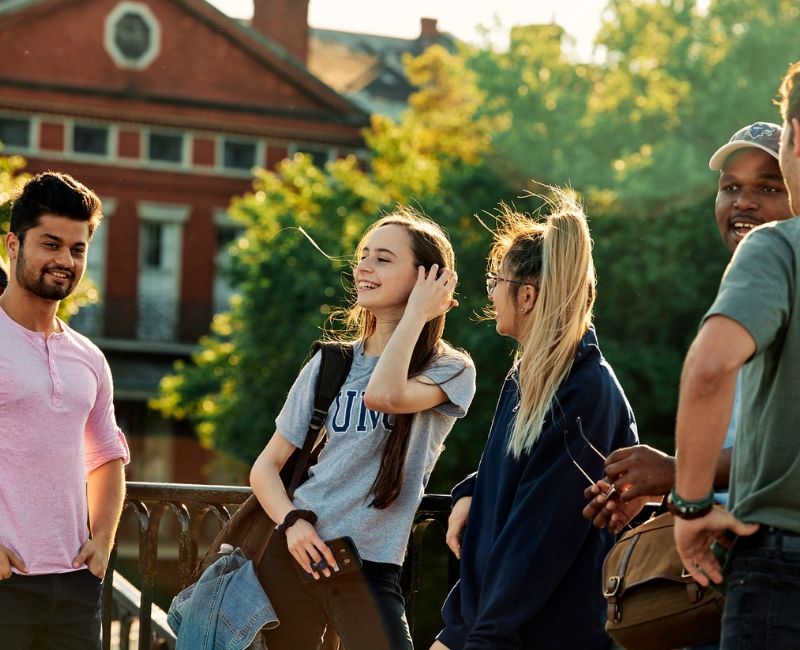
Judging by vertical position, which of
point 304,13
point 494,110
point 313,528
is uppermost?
point 304,13

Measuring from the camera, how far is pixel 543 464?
13.1ft

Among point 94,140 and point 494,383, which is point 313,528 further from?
point 94,140

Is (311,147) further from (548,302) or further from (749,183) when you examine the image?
(548,302)

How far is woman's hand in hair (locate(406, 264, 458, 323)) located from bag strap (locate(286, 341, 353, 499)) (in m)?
0.31

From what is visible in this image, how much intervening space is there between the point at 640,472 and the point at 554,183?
26.1m

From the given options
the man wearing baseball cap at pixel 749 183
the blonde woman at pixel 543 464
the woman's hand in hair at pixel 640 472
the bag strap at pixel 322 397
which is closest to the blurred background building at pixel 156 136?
the bag strap at pixel 322 397

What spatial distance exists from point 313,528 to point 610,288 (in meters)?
23.4

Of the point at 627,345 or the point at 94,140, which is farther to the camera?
the point at 94,140

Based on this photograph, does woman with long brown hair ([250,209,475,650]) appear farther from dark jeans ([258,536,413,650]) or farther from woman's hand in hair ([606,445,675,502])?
woman's hand in hair ([606,445,675,502])

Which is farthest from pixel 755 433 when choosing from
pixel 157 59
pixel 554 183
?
pixel 157 59

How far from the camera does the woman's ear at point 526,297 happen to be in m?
4.21

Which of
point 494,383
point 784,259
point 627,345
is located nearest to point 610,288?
point 627,345

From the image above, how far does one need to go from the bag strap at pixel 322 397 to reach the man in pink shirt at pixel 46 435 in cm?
73

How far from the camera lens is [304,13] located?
48.0 m
